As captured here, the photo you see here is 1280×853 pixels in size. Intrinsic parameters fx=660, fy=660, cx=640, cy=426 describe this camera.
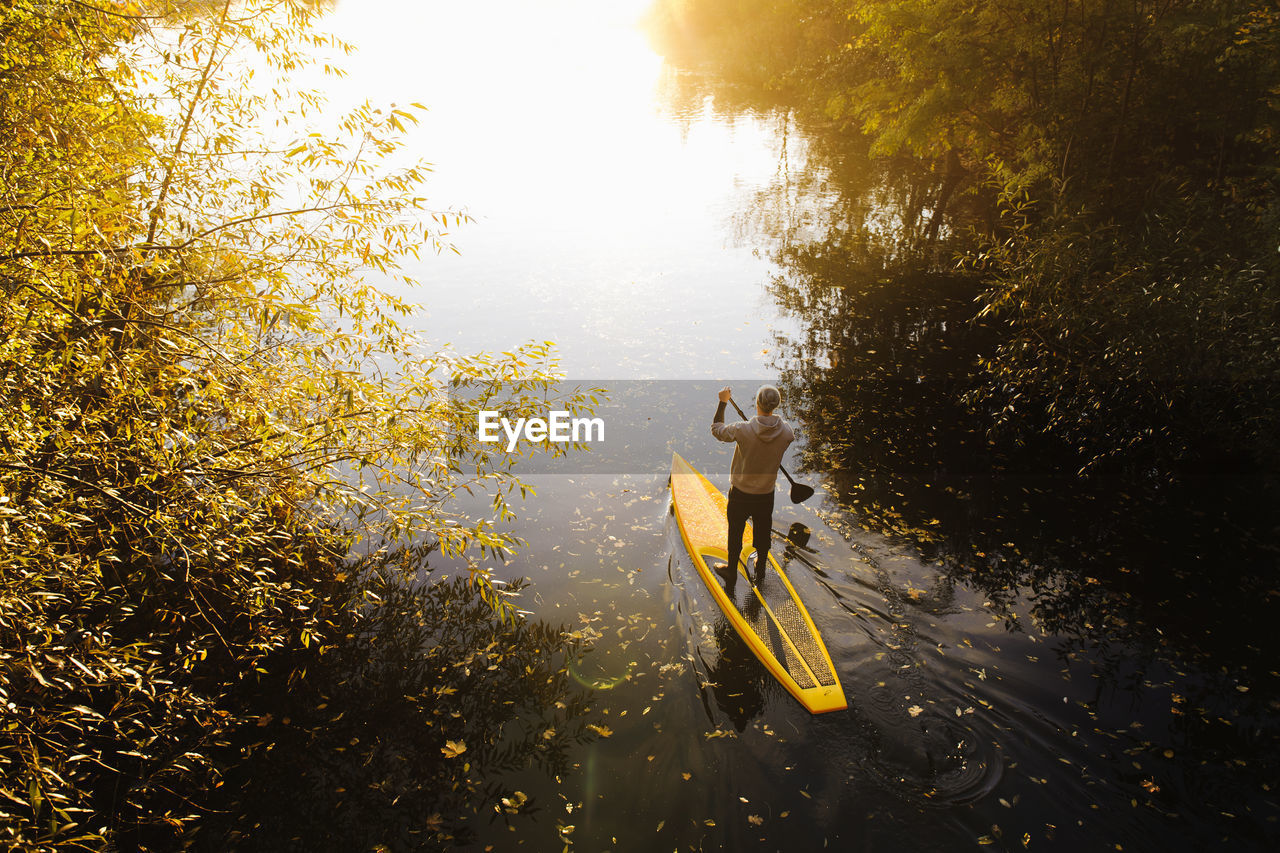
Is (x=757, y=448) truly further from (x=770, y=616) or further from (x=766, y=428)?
(x=770, y=616)

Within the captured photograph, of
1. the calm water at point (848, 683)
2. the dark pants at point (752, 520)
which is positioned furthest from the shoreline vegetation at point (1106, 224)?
the dark pants at point (752, 520)

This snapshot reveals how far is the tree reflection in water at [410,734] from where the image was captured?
441 cm

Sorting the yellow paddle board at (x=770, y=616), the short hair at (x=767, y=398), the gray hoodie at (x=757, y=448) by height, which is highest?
the short hair at (x=767, y=398)

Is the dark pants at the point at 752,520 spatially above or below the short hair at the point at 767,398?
below

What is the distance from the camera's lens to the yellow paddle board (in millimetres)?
5195

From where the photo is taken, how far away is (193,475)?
3.88m

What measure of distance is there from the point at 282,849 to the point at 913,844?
4005mm

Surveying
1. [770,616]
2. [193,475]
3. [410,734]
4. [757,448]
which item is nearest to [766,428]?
[757,448]

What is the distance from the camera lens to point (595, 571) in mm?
6973

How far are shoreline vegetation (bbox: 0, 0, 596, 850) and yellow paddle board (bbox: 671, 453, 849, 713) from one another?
160 cm

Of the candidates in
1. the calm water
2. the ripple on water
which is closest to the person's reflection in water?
the calm water

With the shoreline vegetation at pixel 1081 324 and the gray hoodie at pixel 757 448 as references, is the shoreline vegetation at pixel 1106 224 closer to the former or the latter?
the shoreline vegetation at pixel 1081 324

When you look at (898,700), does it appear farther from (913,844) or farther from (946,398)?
(946,398)

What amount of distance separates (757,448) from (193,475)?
13.1ft
